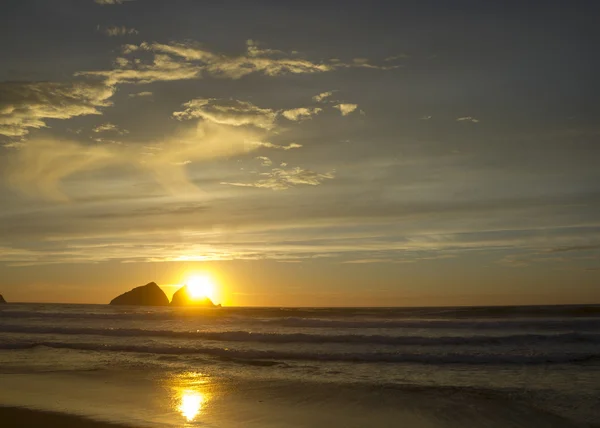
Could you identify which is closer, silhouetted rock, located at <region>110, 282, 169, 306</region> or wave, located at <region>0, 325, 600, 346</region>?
wave, located at <region>0, 325, 600, 346</region>

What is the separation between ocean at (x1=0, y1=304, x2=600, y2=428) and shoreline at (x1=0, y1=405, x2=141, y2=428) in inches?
13.5

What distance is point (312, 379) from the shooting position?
15609 mm

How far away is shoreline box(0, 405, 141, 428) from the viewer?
398 inches

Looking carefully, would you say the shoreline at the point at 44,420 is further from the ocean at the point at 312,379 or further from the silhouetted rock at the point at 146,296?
the silhouetted rock at the point at 146,296

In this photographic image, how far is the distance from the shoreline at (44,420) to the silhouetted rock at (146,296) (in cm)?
9287

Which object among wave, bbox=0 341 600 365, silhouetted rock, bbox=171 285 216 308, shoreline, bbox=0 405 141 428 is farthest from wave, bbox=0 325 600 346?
silhouetted rock, bbox=171 285 216 308

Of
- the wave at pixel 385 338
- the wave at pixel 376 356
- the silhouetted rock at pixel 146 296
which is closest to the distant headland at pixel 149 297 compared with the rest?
the silhouetted rock at pixel 146 296

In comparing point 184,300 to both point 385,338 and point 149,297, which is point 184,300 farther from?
point 385,338

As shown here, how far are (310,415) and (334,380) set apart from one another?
4.31 m

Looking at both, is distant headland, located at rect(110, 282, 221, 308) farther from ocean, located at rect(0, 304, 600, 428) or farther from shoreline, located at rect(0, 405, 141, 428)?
shoreline, located at rect(0, 405, 141, 428)

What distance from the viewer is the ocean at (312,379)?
11070 mm

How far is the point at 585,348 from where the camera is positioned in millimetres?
22172

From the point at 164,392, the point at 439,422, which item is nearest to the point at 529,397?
the point at 439,422

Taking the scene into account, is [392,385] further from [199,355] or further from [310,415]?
[199,355]
